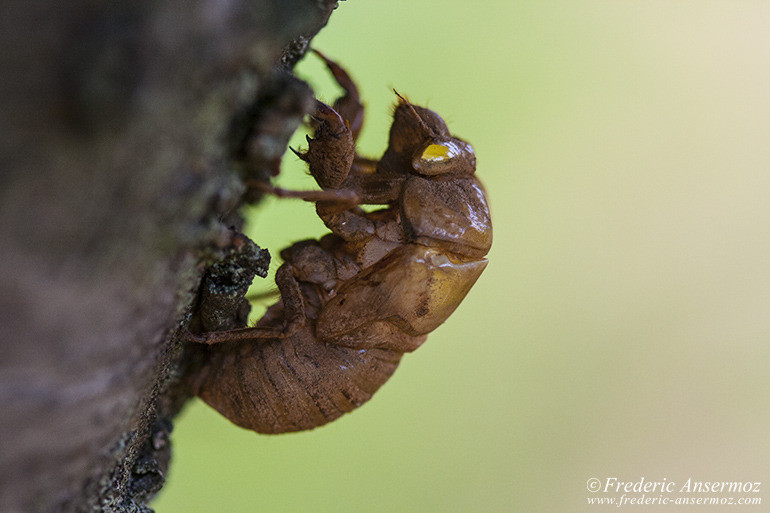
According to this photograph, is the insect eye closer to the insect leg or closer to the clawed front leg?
the insect leg

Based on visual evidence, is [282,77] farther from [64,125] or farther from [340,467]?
[340,467]

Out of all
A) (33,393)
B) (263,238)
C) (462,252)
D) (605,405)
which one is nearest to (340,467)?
(263,238)

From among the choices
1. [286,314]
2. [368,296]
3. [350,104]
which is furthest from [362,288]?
[350,104]

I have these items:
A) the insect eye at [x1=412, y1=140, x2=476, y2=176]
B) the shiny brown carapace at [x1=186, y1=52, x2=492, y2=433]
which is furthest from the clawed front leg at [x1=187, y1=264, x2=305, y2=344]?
the insect eye at [x1=412, y1=140, x2=476, y2=176]

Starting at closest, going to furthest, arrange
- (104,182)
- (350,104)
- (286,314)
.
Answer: (104,182)
(286,314)
(350,104)

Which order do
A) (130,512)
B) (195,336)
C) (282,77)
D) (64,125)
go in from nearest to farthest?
(64,125), (282,77), (130,512), (195,336)

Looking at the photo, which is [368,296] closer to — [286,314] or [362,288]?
[362,288]
